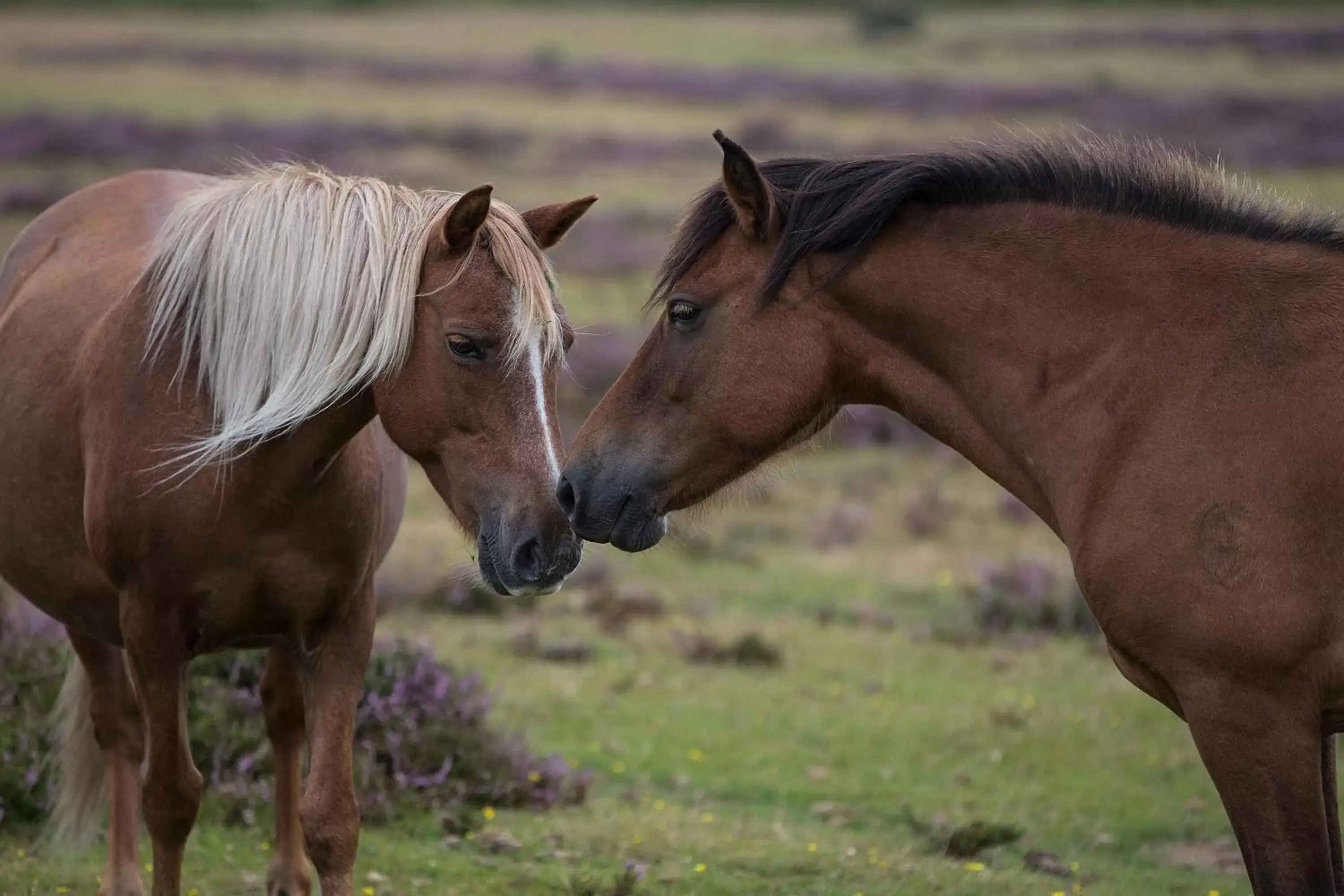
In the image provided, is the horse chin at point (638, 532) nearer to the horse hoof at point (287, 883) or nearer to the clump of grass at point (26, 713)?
the horse hoof at point (287, 883)

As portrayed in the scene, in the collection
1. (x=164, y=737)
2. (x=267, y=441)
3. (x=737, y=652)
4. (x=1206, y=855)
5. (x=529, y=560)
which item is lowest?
(x=1206, y=855)

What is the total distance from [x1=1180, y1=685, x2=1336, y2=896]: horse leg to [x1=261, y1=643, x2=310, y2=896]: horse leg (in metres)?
3.05

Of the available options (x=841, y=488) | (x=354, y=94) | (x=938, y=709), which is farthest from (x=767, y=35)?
(x=938, y=709)

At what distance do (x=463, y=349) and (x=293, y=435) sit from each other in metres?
0.63

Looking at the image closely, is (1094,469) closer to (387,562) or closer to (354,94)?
(387,562)

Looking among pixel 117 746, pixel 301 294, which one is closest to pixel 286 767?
pixel 117 746

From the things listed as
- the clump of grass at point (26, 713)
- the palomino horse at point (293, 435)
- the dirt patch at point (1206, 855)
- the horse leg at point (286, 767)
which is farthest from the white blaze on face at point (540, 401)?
the dirt patch at point (1206, 855)

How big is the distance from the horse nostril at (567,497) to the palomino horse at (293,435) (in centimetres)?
4

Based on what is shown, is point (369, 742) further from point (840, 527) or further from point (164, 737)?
point (840, 527)

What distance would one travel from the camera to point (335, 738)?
4.39 m

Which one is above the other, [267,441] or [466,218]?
[466,218]

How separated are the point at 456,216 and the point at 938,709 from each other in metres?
4.79

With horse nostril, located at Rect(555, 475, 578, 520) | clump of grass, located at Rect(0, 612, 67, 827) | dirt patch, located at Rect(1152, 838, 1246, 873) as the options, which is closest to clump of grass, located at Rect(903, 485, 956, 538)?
dirt patch, located at Rect(1152, 838, 1246, 873)

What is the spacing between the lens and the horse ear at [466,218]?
400 cm
